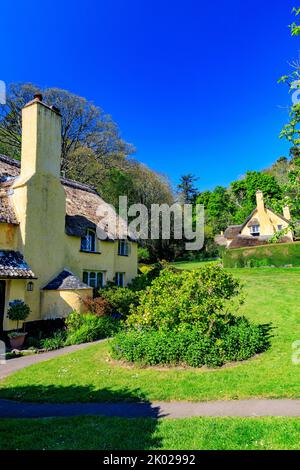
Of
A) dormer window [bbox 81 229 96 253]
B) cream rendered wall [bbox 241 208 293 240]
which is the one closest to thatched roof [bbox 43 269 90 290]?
dormer window [bbox 81 229 96 253]

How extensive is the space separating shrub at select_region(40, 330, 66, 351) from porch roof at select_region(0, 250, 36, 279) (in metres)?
3.05

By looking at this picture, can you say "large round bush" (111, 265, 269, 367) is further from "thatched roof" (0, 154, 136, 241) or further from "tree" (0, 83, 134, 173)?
"tree" (0, 83, 134, 173)

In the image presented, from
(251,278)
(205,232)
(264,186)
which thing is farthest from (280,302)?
(264,186)

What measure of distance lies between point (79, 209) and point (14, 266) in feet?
25.9

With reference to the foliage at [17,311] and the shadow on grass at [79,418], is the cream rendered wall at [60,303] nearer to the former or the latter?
the foliage at [17,311]

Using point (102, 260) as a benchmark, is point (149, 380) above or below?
below

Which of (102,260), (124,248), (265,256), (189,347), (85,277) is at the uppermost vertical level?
(124,248)

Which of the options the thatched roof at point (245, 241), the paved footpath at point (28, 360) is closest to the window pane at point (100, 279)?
the paved footpath at point (28, 360)

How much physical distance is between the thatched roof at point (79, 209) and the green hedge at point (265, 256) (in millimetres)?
17453

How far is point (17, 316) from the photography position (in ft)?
49.6

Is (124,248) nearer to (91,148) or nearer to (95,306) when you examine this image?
(95,306)

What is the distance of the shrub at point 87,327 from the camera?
15.2 m

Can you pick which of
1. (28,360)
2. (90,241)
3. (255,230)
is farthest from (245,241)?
(28,360)

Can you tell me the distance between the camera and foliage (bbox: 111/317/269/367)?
10.4 metres
